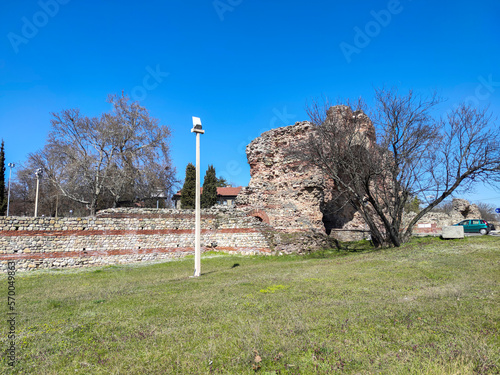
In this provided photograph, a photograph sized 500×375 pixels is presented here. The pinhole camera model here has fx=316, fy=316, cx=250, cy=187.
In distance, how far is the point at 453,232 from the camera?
51.3ft

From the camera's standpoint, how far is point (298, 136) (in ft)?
69.9

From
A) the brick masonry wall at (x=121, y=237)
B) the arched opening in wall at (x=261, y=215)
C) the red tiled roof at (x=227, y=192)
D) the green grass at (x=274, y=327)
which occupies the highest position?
the red tiled roof at (x=227, y=192)

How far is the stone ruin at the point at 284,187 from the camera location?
2020cm

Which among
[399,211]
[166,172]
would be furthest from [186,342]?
[166,172]

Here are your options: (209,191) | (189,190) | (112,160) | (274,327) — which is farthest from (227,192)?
(274,327)

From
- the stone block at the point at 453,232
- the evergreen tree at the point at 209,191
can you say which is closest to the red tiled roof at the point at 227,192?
the evergreen tree at the point at 209,191

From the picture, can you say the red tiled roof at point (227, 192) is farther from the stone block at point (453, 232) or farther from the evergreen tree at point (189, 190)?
the stone block at point (453, 232)

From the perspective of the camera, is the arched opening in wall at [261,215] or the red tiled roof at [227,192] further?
the red tiled roof at [227,192]

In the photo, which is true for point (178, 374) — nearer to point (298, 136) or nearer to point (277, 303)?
point (277, 303)

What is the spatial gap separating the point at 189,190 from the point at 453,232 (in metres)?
35.1

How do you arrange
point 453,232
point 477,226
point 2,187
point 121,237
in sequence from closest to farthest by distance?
point 453,232 < point 121,237 < point 477,226 < point 2,187

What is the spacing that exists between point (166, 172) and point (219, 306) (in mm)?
25176

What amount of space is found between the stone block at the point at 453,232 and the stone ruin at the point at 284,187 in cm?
541

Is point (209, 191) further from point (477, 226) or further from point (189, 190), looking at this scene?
point (477, 226)
